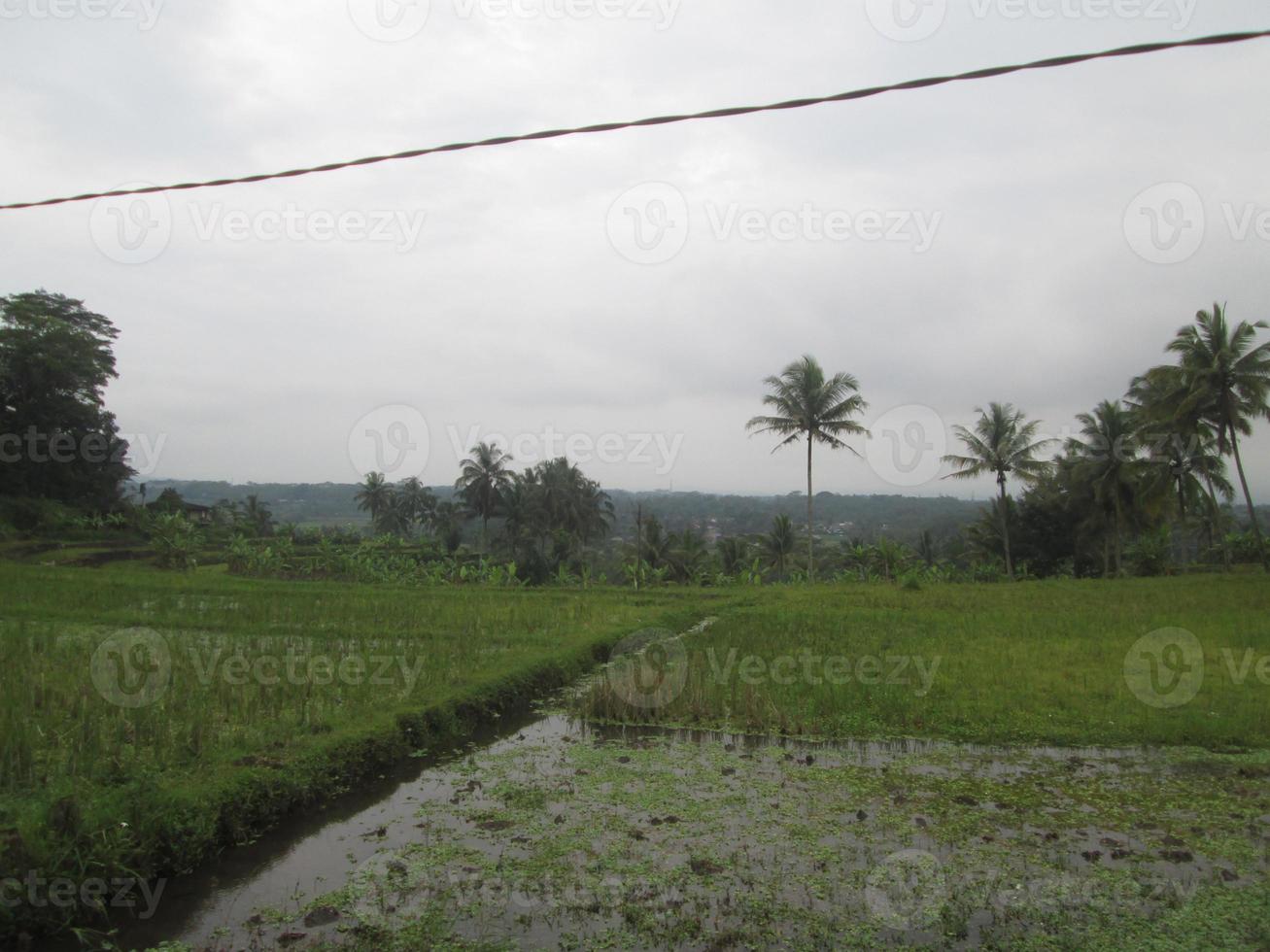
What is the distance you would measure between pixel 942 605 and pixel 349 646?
11312mm

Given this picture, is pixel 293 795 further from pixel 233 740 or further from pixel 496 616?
pixel 496 616

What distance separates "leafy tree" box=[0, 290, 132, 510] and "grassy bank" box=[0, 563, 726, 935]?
13375 mm

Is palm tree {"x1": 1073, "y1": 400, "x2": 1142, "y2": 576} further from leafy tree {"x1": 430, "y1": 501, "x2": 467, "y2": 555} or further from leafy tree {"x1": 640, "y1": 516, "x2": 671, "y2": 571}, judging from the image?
leafy tree {"x1": 430, "y1": 501, "x2": 467, "y2": 555}

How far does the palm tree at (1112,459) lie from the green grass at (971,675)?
1222cm

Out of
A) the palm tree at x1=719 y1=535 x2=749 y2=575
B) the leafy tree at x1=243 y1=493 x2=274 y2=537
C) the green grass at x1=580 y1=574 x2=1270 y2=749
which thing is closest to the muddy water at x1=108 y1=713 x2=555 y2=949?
the green grass at x1=580 y1=574 x2=1270 y2=749

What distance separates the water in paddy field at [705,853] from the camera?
3.57 meters

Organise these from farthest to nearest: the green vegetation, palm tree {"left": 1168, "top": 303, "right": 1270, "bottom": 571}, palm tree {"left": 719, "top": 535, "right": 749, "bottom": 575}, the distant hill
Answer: the distant hill → palm tree {"left": 719, "top": 535, "right": 749, "bottom": 575} → palm tree {"left": 1168, "top": 303, "right": 1270, "bottom": 571} → the green vegetation

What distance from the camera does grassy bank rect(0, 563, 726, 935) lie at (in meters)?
4.02

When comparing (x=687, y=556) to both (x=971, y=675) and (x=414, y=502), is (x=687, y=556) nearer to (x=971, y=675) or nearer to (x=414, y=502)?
(x=971, y=675)

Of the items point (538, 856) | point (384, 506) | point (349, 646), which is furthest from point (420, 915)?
point (384, 506)

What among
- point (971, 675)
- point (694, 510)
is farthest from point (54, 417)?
point (694, 510)

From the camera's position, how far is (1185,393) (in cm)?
2227

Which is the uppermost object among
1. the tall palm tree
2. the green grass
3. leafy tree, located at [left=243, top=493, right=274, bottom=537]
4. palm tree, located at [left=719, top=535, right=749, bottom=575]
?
the tall palm tree

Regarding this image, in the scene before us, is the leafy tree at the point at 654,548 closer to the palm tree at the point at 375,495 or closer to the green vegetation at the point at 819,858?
the green vegetation at the point at 819,858
